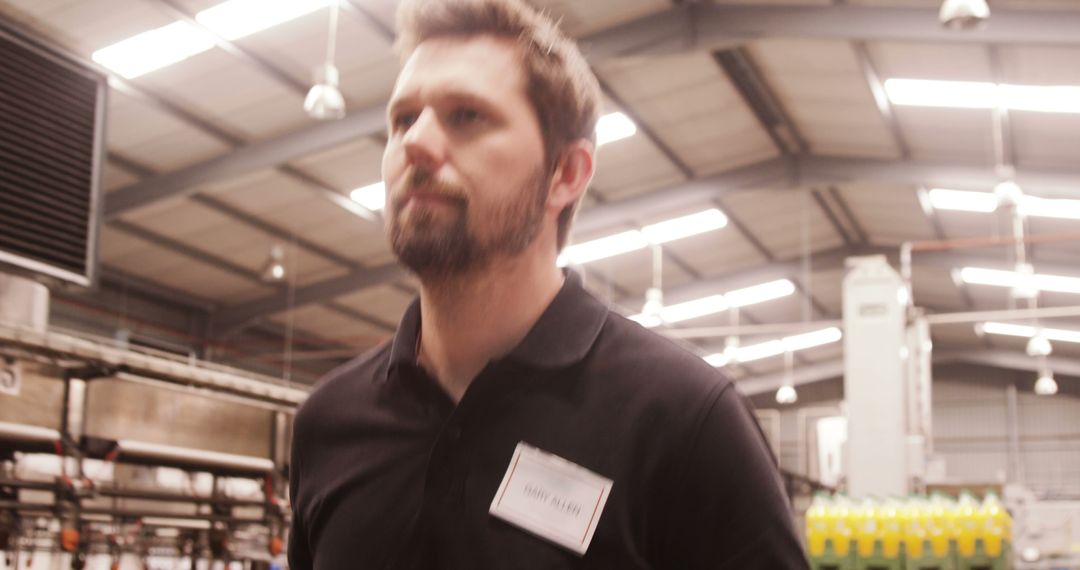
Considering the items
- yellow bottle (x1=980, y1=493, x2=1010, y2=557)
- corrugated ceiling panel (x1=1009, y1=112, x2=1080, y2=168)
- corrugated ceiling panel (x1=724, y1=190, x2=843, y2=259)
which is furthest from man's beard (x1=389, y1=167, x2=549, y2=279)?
corrugated ceiling panel (x1=724, y1=190, x2=843, y2=259)

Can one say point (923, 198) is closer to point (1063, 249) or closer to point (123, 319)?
point (1063, 249)

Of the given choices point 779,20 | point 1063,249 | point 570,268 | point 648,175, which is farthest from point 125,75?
point 1063,249

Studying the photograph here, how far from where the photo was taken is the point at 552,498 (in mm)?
1009

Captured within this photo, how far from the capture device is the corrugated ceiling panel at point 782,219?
14.5 meters

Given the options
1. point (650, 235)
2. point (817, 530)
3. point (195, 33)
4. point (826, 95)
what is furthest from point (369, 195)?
point (817, 530)

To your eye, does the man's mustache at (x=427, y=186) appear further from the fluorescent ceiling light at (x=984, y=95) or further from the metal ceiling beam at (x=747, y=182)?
the metal ceiling beam at (x=747, y=182)

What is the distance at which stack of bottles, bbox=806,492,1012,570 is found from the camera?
616 centimetres

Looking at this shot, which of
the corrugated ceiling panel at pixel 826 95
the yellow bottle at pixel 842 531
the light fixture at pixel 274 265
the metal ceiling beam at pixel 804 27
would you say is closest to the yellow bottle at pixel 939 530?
the yellow bottle at pixel 842 531

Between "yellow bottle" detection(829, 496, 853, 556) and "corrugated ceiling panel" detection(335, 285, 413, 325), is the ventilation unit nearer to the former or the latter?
"yellow bottle" detection(829, 496, 853, 556)

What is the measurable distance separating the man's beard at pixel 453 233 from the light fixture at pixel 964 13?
18.7ft

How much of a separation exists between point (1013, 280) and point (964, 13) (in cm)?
1089

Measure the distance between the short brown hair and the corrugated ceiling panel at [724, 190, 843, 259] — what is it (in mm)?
13045

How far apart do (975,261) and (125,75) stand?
11696 millimetres

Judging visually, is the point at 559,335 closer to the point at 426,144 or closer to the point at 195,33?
the point at 426,144
